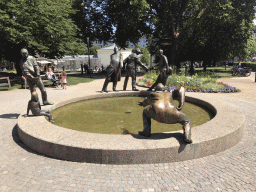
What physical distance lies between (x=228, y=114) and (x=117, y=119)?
3.18 m

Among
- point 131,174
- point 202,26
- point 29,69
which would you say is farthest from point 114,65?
point 202,26

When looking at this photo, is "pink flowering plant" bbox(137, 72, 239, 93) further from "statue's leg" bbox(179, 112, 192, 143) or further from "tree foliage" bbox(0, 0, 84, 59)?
"tree foliage" bbox(0, 0, 84, 59)

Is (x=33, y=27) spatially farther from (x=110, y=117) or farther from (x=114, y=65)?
(x=110, y=117)

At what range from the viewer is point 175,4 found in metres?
21.2

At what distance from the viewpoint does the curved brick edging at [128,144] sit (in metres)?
3.90

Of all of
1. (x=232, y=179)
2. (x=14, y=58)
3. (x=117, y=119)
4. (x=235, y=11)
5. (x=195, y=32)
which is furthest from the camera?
(x=195, y=32)

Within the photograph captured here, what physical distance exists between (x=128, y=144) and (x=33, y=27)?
52.6ft

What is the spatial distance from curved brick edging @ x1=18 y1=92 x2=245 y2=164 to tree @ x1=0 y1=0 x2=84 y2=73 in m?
12.9

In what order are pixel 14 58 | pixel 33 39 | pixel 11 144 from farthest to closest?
pixel 14 58 < pixel 33 39 < pixel 11 144

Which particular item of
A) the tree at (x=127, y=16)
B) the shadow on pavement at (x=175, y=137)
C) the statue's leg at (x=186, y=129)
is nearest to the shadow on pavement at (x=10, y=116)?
the shadow on pavement at (x=175, y=137)

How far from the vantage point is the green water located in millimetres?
5574

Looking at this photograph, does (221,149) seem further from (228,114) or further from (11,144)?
(11,144)

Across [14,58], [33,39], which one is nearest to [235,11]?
[33,39]

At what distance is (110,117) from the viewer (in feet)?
21.6
